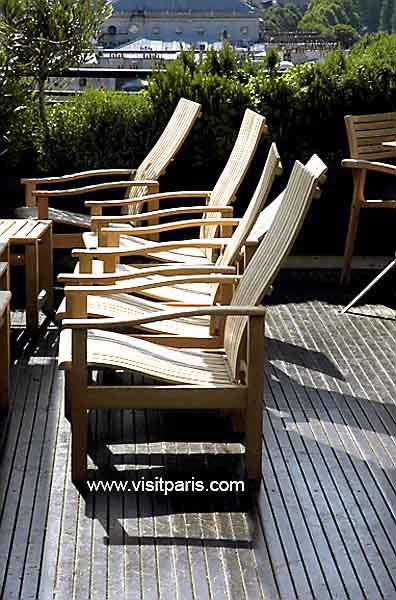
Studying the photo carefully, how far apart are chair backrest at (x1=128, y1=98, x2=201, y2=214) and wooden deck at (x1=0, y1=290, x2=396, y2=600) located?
6.77 feet

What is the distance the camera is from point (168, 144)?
25.2 feet

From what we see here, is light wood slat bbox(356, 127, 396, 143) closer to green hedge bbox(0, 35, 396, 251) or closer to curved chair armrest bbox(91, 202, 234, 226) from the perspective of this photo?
green hedge bbox(0, 35, 396, 251)

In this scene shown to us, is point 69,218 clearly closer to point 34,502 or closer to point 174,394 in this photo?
point 174,394

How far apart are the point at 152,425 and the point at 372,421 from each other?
37.4 inches

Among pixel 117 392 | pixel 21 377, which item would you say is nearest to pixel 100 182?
pixel 21 377

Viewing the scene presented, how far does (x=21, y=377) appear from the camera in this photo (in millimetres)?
5844

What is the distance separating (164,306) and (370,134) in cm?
302

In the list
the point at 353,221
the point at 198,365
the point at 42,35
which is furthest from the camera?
the point at 42,35

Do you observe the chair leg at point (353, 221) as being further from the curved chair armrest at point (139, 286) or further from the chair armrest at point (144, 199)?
the curved chair armrest at point (139, 286)

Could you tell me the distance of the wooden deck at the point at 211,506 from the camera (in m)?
3.72

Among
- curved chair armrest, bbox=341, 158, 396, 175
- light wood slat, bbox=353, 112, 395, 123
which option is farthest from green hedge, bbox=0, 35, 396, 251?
curved chair armrest, bbox=341, 158, 396, 175

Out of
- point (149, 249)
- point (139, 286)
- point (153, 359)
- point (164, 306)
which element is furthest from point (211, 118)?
point (153, 359)

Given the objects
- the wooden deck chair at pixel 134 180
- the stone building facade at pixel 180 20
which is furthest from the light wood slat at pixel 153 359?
the stone building facade at pixel 180 20

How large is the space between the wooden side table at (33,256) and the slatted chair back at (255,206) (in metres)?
1.23
